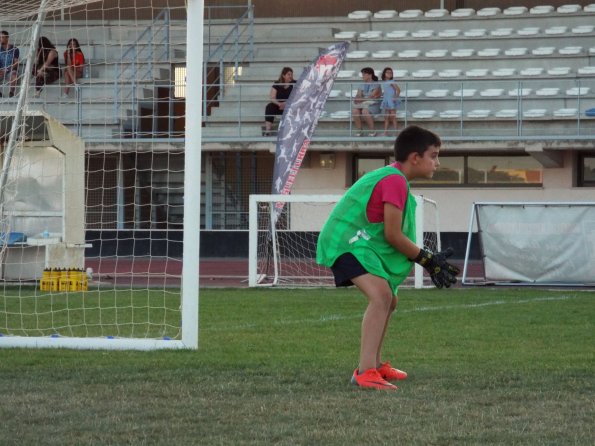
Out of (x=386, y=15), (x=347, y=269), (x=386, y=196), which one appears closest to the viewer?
(x=386, y=196)

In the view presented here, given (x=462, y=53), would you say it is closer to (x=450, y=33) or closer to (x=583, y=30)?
(x=450, y=33)

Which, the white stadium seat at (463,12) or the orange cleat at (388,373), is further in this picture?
the white stadium seat at (463,12)

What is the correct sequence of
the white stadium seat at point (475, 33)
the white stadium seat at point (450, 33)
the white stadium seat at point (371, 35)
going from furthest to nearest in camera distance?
the white stadium seat at point (371, 35) → the white stadium seat at point (450, 33) → the white stadium seat at point (475, 33)

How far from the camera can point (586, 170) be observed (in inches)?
1114

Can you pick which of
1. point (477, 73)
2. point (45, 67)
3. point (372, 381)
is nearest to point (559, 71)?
point (477, 73)

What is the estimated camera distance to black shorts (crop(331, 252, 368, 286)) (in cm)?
733

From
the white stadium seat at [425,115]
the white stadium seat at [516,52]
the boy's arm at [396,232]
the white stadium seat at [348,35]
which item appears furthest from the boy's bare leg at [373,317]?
the white stadium seat at [348,35]

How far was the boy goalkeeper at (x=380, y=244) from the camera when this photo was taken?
724 centimetres

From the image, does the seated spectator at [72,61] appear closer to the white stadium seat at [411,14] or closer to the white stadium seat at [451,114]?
the white stadium seat at [451,114]

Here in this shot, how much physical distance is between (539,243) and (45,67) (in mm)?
7556

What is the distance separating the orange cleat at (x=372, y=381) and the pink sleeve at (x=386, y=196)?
90 centimetres

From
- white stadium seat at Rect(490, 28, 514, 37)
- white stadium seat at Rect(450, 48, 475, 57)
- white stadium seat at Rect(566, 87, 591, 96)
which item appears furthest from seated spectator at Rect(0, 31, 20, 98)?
white stadium seat at Rect(490, 28, 514, 37)

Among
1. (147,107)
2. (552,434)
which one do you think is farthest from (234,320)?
(147,107)

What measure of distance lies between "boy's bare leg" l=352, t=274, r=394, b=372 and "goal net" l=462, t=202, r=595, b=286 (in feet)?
37.1
